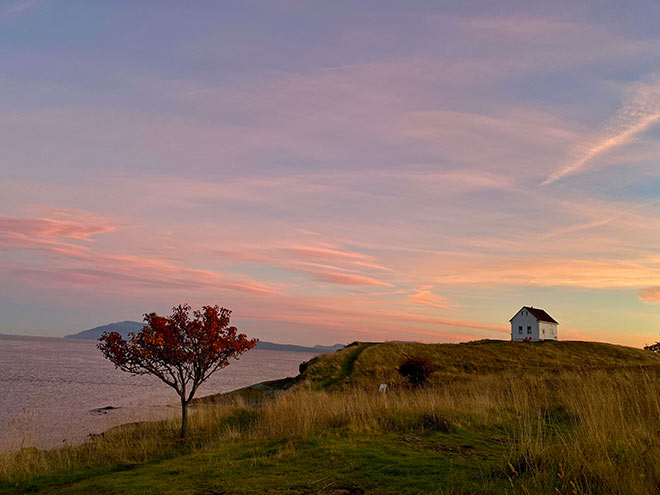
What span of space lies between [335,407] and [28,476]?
307 inches

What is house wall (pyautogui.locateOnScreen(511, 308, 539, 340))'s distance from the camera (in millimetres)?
72375

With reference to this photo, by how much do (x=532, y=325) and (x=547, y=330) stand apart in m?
3.53

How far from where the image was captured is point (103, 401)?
118 ft

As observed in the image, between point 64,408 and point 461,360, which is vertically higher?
point 461,360

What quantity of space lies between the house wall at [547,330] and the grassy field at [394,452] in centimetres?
5729

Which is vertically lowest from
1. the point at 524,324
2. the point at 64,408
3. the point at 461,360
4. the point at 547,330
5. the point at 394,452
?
the point at 64,408

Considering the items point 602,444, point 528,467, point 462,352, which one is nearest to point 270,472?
point 528,467

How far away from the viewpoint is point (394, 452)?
29.4 ft

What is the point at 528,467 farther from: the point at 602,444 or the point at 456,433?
the point at 456,433

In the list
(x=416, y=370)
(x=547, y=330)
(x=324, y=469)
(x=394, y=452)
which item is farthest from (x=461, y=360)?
(x=547, y=330)

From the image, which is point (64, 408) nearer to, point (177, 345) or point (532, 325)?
point (177, 345)

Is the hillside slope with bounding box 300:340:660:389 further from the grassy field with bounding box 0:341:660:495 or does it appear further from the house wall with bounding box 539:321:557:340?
the house wall with bounding box 539:321:557:340

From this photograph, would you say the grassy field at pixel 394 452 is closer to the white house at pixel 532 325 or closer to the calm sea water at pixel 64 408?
the calm sea water at pixel 64 408

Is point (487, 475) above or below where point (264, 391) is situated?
above
